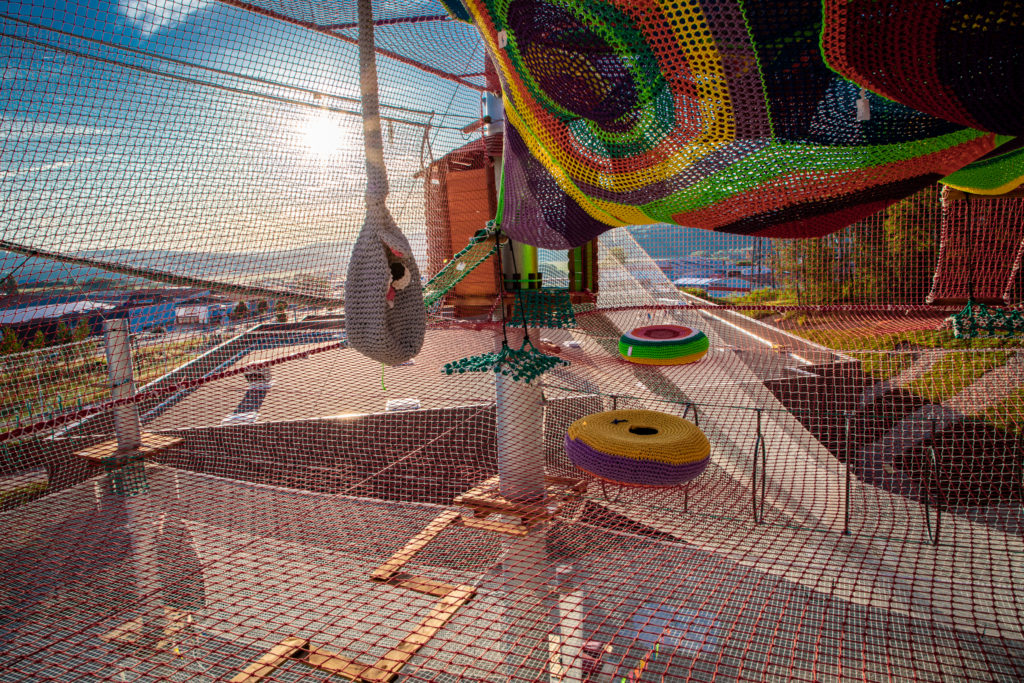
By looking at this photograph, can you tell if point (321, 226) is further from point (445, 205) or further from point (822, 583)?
point (822, 583)

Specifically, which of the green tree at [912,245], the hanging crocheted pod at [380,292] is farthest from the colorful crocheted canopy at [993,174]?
the green tree at [912,245]

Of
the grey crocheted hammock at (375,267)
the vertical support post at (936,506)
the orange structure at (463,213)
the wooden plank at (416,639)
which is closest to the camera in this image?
the grey crocheted hammock at (375,267)

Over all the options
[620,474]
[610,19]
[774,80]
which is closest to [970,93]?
[774,80]

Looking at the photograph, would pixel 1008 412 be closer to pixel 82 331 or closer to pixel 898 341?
pixel 898 341

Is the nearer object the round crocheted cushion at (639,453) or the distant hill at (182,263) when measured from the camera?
the distant hill at (182,263)

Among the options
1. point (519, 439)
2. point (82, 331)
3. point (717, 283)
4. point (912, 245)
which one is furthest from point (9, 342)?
point (912, 245)

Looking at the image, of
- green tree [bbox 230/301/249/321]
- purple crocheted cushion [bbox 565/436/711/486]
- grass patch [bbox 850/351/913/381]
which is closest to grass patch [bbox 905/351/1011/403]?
grass patch [bbox 850/351/913/381]

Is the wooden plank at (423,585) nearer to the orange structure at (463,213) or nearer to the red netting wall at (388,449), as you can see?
the red netting wall at (388,449)
